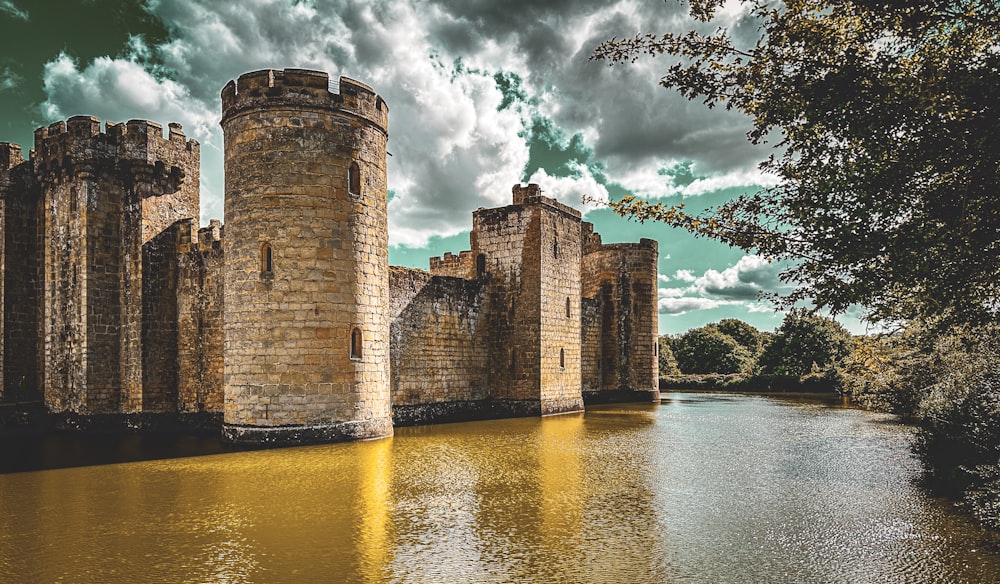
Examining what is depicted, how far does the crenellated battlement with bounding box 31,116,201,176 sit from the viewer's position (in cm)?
1505

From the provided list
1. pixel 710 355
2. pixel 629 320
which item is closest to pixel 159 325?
pixel 629 320

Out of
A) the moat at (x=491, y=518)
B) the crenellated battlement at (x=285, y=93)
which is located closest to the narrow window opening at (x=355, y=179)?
the crenellated battlement at (x=285, y=93)

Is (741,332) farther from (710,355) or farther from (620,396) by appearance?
(620,396)

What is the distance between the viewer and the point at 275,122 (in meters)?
12.3

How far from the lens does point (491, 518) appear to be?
6918 millimetres

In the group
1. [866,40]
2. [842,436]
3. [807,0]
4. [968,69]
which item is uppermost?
[807,0]

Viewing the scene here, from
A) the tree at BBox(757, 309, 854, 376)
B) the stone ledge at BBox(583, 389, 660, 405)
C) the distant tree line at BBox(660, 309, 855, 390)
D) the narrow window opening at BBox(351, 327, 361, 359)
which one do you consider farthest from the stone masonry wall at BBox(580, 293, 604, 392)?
the tree at BBox(757, 309, 854, 376)

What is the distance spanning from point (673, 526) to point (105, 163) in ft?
49.4

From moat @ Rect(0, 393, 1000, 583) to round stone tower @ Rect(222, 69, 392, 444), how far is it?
0.86 metres

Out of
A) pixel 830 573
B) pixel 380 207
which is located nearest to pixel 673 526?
pixel 830 573

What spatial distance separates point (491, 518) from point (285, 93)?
9127mm

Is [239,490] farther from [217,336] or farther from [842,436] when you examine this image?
[842,436]

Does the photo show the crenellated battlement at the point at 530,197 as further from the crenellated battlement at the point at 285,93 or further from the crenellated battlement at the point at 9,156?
the crenellated battlement at the point at 9,156

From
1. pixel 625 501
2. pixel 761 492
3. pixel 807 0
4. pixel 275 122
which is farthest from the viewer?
pixel 275 122
